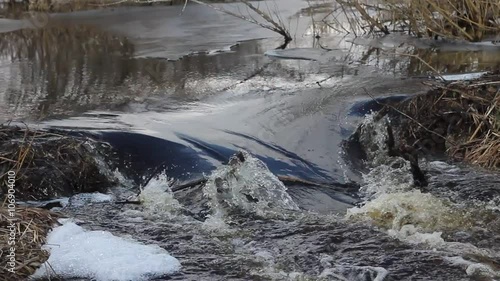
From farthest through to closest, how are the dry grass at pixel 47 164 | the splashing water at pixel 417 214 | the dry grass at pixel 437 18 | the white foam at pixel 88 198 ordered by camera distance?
the dry grass at pixel 437 18
the dry grass at pixel 47 164
the white foam at pixel 88 198
the splashing water at pixel 417 214

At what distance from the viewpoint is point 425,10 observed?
13.0 meters

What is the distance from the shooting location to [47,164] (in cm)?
618

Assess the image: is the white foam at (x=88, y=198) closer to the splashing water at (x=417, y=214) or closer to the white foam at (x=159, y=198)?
the white foam at (x=159, y=198)

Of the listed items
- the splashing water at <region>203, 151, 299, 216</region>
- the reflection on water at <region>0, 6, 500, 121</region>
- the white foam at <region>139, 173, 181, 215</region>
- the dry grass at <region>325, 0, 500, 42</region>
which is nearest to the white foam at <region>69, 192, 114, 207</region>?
the white foam at <region>139, 173, 181, 215</region>

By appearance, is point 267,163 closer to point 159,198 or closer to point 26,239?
point 159,198

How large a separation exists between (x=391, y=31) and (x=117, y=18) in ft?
31.2

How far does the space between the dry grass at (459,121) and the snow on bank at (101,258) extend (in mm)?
3500

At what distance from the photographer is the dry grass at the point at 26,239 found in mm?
4211

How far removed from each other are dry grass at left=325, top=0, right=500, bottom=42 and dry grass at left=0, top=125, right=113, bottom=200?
7684 mm

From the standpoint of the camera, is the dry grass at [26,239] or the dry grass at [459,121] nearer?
the dry grass at [26,239]

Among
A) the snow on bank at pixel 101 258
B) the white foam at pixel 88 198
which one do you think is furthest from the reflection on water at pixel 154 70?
the snow on bank at pixel 101 258

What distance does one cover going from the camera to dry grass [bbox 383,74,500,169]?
6.84m

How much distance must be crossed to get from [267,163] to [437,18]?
787cm

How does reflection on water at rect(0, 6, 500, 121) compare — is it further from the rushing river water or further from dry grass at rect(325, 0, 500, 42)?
dry grass at rect(325, 0, 500, 42)
